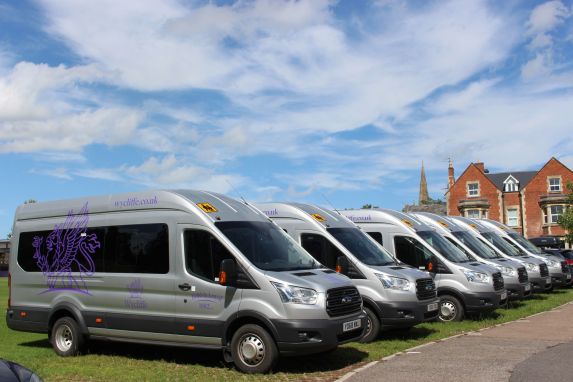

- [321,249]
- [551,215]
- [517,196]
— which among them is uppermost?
[517,196]

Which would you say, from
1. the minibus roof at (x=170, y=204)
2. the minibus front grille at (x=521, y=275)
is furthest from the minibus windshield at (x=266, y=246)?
the minibus front grille at (x=521, y=275)

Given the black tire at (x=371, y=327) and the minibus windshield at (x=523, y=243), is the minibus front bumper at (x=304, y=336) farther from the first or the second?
the minibus windshield at (x=523, y=243)

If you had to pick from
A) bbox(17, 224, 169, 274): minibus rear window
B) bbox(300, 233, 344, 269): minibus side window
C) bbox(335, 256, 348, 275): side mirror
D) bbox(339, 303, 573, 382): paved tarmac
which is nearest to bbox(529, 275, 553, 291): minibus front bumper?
bbox(339, 303, 573, 382): paved tarmac

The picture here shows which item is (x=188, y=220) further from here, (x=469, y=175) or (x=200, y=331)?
(x=469, y=175)

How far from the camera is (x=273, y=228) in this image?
31.6ft

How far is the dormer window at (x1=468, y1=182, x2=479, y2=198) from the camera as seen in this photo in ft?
211

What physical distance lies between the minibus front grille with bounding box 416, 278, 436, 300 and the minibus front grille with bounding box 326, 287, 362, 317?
2.27 m

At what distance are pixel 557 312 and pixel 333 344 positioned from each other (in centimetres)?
962

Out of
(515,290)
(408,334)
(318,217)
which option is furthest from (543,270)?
(318,217)

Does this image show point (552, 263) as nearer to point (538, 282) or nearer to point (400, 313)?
point (538, 282)

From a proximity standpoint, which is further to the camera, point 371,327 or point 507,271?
point 507,271

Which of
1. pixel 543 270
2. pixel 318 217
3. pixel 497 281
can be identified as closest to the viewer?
pixel 318 217

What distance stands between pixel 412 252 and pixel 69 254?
24.0 feet

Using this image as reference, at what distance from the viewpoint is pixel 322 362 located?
29.3 feet
